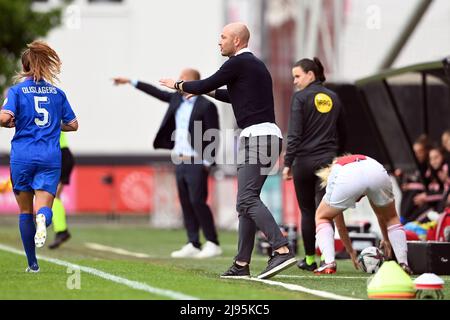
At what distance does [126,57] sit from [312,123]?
3029 centimetres

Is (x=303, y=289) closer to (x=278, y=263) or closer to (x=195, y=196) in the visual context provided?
(x=278, y=263)

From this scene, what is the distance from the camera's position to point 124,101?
140ft

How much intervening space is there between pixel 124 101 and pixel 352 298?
1329 inches

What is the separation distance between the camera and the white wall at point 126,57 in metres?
42.4

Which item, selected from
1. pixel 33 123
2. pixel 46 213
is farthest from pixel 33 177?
pixel 33 123

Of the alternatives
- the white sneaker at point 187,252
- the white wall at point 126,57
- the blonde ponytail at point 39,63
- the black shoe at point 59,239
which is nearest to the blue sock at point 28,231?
the blonde ponytail at point 39,63

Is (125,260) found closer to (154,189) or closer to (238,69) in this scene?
(238,69)

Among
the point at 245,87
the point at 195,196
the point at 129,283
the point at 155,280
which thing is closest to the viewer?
the point at 129,283

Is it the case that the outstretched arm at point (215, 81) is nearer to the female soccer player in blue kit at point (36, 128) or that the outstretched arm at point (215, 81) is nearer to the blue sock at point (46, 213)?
the female soccer player in blue kit at point (36, 128)

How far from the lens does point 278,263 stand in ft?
36.1

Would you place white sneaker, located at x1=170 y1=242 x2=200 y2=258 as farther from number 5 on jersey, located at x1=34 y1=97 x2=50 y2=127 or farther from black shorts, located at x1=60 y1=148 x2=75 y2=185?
number 5 on jersey, located at x1=34 y1=97 x2=50 y2=127

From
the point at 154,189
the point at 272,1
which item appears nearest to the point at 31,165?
the point at 154,189

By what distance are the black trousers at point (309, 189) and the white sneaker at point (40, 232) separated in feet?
9.64

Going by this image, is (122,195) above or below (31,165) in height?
below
